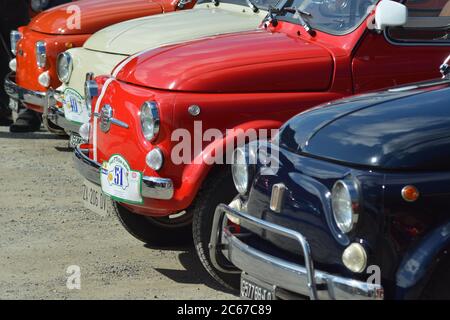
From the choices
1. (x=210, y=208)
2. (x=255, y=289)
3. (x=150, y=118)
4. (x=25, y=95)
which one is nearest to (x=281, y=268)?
(x=255, y=289)

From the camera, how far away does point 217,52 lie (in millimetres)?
5625

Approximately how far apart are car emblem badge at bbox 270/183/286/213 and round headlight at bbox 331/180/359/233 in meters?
0.33

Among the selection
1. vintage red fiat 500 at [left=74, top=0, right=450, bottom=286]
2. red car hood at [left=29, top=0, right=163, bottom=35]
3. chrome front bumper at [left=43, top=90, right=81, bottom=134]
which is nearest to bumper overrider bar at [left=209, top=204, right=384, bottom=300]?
vintage red fiat 500 at [left=74, top=0, right=450, bottom=286]

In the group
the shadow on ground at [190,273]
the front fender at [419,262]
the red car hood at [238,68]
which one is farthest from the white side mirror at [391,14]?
the front fender at [419,262]

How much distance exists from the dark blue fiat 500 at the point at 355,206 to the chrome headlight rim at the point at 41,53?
4.56m

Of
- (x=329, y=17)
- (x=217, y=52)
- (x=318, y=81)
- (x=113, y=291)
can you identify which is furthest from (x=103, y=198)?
(x=329, y=17)

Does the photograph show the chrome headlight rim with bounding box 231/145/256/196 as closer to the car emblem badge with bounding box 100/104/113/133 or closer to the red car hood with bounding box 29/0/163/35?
the car emblem badge with bounding box 100/104/113/133

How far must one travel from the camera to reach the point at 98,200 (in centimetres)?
573

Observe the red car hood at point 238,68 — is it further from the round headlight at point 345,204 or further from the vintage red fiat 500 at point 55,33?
the vintage red fiat 500 at point 55,33

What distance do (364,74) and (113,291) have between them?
1947 mm

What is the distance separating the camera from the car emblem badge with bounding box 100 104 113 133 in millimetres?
5617

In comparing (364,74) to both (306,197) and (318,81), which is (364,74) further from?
(306,197)

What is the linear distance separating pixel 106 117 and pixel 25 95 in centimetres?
352

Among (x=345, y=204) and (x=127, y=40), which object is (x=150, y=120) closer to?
(x=345, y=204)
